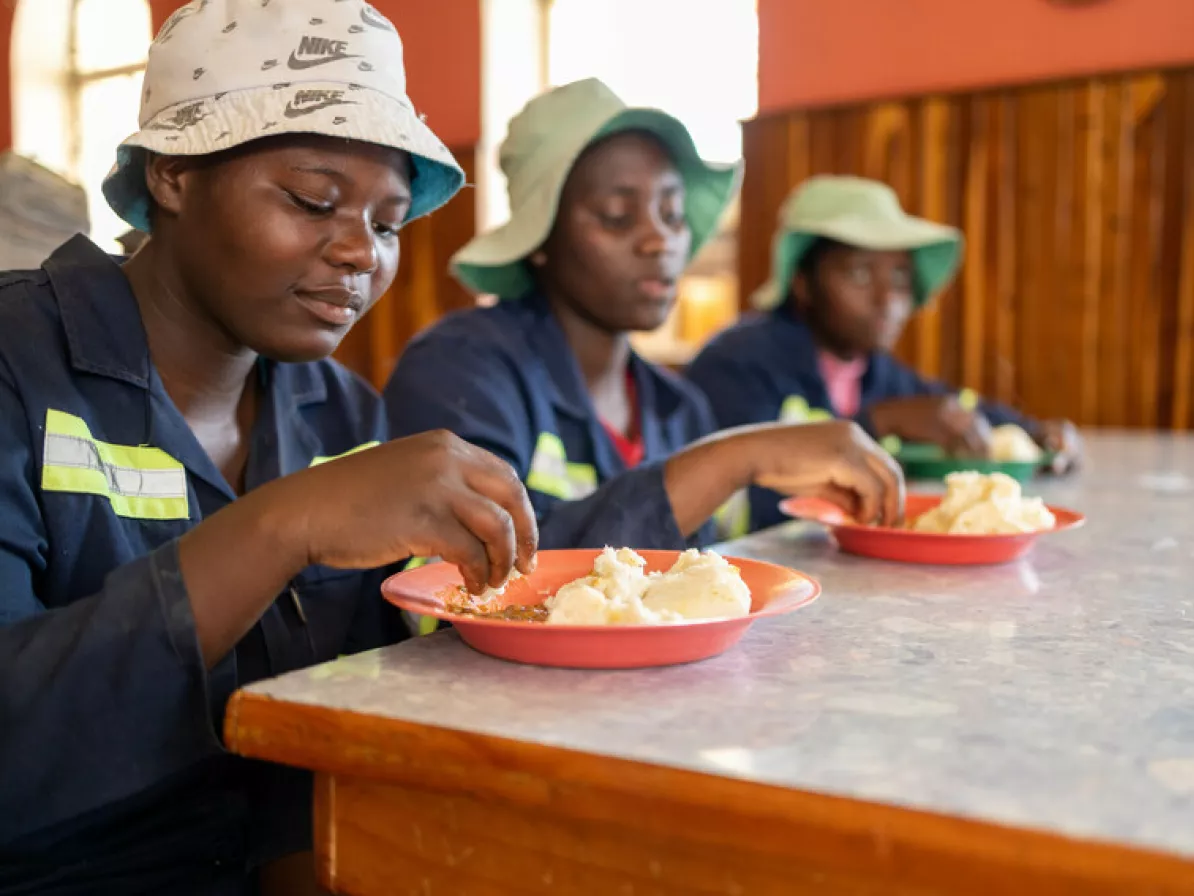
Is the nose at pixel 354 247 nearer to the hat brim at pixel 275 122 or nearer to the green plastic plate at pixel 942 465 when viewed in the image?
the hat brim at pixel 275 122

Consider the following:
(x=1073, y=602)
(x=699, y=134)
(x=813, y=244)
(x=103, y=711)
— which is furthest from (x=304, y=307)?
(x=813, y=244)

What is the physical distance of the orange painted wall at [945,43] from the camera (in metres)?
4.39

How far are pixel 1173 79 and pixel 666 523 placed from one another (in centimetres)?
403

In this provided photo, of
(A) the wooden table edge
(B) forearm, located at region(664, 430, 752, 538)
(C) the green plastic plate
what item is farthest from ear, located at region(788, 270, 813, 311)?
(A) the wooden table edge

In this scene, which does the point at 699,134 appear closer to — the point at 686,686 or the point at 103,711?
the point at 686,686

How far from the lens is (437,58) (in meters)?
1.94

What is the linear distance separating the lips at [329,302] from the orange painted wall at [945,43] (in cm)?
426

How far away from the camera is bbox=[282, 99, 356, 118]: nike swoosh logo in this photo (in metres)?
1.03

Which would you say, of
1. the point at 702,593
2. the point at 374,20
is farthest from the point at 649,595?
the point at 374,20

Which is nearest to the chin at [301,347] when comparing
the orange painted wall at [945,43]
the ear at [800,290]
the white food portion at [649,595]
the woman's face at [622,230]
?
the white food portion at [649,595]

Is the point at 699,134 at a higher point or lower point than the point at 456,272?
higher

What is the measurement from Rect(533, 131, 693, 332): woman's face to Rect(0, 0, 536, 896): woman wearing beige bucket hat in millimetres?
582

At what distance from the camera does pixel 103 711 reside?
0.78 meters

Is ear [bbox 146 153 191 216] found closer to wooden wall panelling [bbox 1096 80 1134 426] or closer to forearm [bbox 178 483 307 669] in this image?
forearm [bbox 178 483 307 669]
